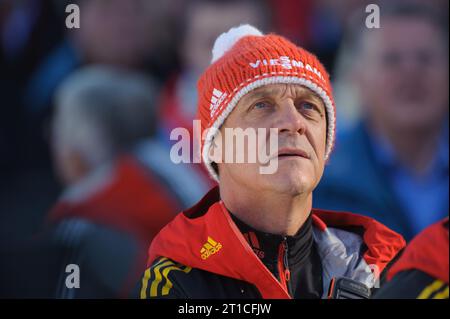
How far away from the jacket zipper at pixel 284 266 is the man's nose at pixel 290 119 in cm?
30

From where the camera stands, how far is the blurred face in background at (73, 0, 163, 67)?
476 centimetres

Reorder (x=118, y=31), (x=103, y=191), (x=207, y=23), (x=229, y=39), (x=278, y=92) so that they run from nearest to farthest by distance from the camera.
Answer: (x=278, y=92) < (x=229, y=39) < (x=103, y=191) < (x=207, y=23) < (x=118, y=31)

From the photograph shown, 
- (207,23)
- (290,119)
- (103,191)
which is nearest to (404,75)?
(207,23)

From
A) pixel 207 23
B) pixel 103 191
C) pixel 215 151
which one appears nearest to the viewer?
pixel 215 151

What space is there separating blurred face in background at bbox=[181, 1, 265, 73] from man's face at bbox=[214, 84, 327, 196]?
207cm

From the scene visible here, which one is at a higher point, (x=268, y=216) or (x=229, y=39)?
(x=229, y=39)

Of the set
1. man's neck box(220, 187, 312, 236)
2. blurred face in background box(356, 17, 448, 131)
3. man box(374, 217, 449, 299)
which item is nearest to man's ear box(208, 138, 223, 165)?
man's neck box(220, 187, 312, 236)

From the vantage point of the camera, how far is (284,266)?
7.58 ft

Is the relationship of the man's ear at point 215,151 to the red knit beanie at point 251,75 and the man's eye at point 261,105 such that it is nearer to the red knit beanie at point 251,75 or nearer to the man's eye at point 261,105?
the red knit beanie at point 251,75

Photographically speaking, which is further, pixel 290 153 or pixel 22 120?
pixel 22 120

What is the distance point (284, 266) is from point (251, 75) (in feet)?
1.70

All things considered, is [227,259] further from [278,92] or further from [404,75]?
[404,75]
